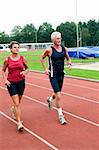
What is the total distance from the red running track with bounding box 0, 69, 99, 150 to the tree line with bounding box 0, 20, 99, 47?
56.0 meters

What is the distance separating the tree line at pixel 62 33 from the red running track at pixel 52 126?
56036mm

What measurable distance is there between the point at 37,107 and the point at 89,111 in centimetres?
148

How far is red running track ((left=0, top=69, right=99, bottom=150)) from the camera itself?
6008mm

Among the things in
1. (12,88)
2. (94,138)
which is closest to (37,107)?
(12,88)

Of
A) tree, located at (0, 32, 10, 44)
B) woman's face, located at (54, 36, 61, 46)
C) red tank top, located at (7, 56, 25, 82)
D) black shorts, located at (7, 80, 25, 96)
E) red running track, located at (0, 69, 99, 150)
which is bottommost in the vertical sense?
tree, located at (0, 32, 10, 44)

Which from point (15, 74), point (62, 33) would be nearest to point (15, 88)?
point (15, 74)

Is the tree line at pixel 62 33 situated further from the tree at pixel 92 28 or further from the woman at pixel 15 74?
the woman at pixel 15 74

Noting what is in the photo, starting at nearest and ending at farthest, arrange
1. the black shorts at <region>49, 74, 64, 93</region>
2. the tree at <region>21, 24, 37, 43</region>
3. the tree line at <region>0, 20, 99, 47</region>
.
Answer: the black shorts at <region>49, 74, 64, 93</region>
the tree line at <region>0, 20, 99, 47</region>
the tree at <region>21, 24, 37, 43</region>

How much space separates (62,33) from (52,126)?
61.7 meters

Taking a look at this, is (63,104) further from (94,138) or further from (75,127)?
(94,138)

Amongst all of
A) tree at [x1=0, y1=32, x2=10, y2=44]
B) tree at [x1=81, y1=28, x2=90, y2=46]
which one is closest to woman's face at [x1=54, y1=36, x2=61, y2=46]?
tree at [x1=81, y1=28, x2=90, y2=46]

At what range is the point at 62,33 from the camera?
6831 cm

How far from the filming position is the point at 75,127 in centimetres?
704

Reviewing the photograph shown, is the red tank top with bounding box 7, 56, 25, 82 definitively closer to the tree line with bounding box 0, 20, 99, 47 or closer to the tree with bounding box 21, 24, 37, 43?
the tree line with bounding box 0, 20, 99, 47
